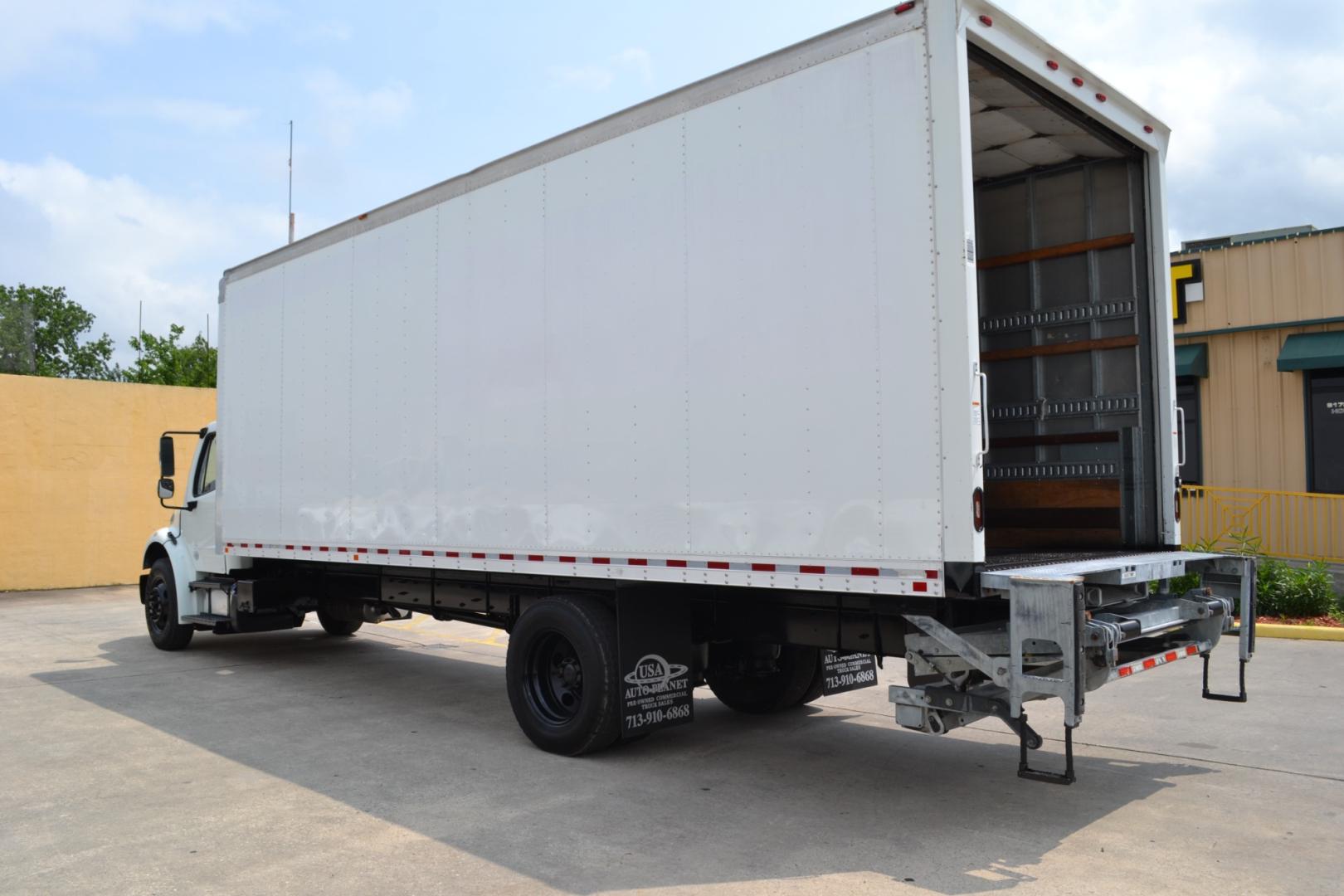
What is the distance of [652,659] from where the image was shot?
6.48 meters

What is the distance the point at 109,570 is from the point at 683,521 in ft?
54.6

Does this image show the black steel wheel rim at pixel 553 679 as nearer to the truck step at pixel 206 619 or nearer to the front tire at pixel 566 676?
the front tire at pixel 566 676

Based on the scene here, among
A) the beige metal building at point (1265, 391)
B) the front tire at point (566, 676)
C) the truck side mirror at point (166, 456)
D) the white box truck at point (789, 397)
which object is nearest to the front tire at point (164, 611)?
the truck side mirror at point (166, 456)

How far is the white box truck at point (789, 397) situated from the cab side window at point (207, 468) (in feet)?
7.97

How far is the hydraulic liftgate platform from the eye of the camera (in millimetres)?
4598

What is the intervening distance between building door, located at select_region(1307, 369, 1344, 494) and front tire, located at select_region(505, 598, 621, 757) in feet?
38.9

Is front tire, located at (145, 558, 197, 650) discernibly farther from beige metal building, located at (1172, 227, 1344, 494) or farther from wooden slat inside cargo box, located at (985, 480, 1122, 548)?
beige metal building, located at (1172, 227, 1344, 494)

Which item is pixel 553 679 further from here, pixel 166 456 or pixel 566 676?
pixel 166 456

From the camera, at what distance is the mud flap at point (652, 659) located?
637cm

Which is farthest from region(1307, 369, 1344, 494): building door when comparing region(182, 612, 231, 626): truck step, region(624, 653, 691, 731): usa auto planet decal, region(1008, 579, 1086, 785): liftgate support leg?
region(182, 612, 231, 626): truck step

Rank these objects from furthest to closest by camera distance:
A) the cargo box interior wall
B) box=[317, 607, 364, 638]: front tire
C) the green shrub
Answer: box=[317, 607, 364, 638]: front tire < the green shrub < the cargo box interior wall

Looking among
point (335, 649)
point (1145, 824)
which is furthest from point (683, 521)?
point (335, 649)

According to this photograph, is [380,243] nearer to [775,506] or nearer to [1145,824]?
[775,506]

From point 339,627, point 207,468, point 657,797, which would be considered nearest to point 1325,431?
point 657,797
